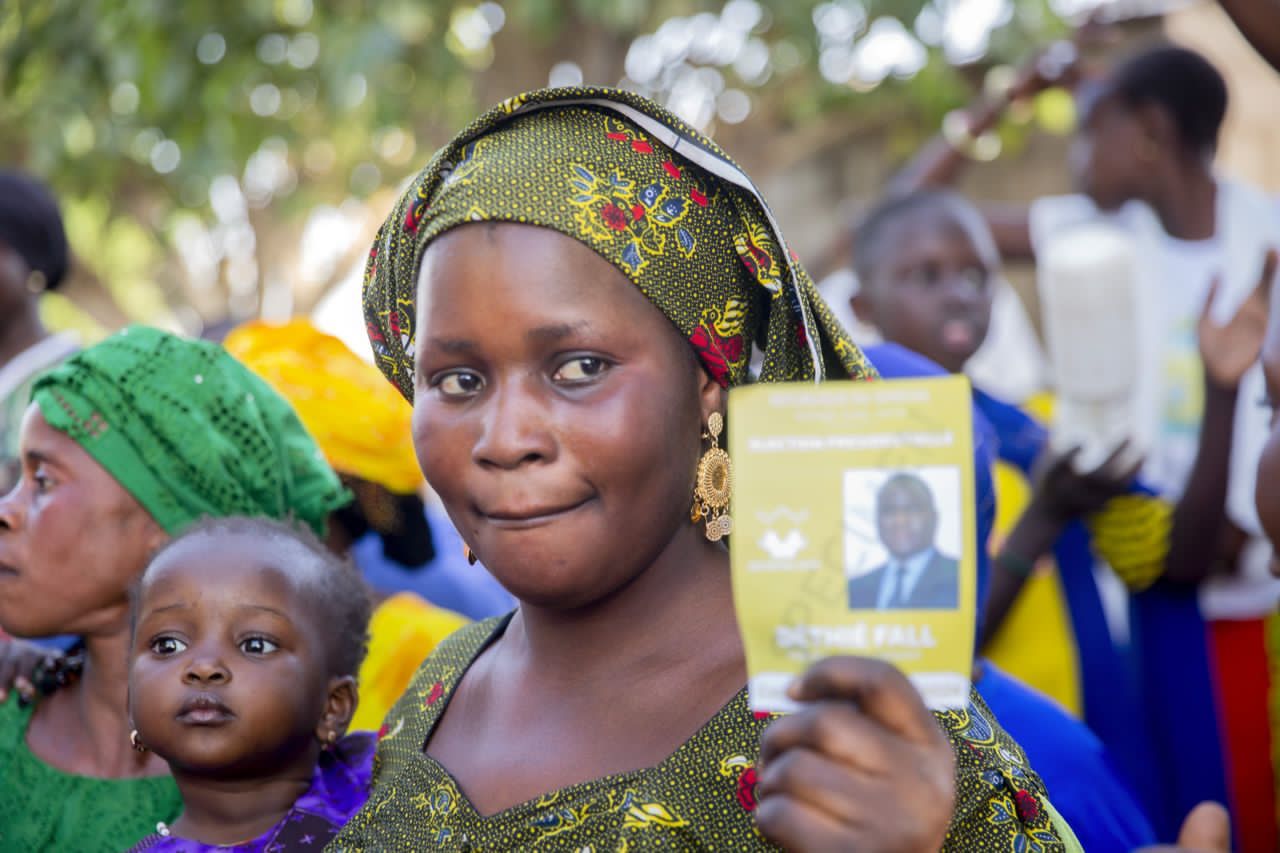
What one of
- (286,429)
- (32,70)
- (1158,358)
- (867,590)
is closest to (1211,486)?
(1158,358)

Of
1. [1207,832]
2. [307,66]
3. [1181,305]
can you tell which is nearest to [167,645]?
[1207,832]

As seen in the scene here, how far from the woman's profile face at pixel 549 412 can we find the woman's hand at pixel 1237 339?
2.13m

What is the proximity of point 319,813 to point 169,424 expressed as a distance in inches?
34.4

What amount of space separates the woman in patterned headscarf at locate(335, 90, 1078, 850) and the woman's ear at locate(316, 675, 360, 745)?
0.42 meters

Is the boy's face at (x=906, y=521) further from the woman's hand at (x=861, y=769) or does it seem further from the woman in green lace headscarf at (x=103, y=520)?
the woman in green lace headscarf at (x=103, y=520)

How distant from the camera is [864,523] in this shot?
4.47 ft

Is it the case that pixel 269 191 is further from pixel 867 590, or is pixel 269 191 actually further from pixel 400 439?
pixel 867 590

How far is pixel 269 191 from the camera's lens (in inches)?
416

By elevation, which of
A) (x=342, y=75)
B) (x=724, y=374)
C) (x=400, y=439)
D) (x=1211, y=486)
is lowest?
(x=1211, y=486)

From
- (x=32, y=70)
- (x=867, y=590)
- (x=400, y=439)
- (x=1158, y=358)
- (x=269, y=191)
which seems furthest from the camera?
(x=269, y=191)

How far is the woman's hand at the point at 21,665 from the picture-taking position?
2846 mm

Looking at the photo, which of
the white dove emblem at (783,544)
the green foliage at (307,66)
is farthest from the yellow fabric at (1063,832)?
the green foliage at (307,66)

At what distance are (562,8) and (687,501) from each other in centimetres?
470

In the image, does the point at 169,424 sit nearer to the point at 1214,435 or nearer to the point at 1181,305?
the point at 1214,435
